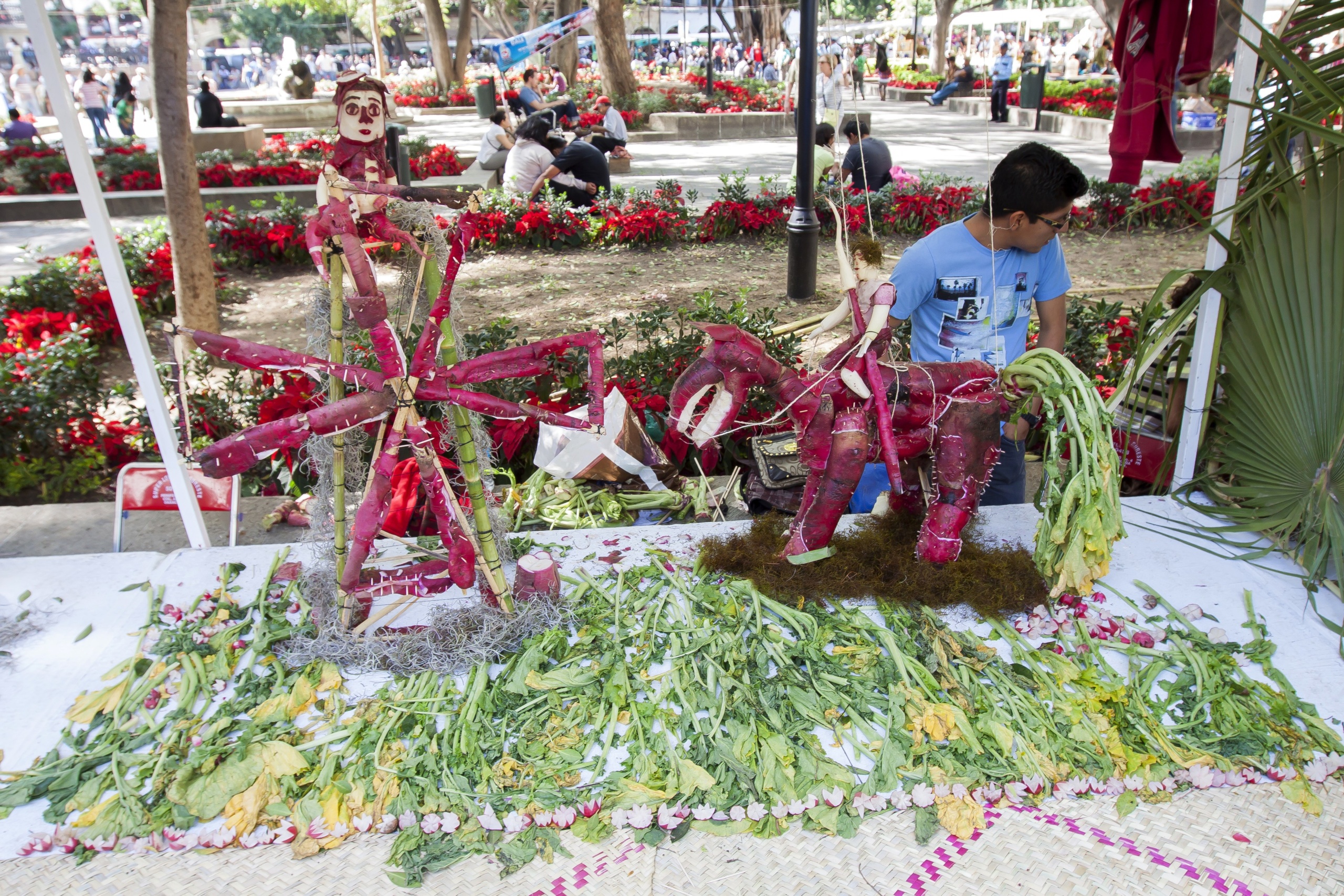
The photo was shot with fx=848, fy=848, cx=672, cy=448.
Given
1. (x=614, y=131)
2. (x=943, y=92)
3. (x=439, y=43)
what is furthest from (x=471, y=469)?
(x=439, y=43)

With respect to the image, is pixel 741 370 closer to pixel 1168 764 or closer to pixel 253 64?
pixel 1168 764

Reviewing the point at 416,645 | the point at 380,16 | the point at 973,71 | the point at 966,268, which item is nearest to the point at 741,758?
the point at 416,645

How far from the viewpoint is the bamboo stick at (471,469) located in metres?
2.19

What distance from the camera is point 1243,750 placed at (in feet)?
6.56

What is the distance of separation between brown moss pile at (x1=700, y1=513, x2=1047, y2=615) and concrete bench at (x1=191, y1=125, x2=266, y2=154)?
43.6 ft

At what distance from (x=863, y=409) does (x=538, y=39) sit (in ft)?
52.8

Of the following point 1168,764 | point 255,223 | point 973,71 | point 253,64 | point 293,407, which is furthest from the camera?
point 253,64

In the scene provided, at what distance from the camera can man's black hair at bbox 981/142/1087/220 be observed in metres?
2.46

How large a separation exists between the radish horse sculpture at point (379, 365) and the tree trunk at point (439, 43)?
76.0ft

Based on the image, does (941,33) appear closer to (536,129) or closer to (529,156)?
(536,129)

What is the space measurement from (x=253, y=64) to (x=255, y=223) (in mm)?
36073

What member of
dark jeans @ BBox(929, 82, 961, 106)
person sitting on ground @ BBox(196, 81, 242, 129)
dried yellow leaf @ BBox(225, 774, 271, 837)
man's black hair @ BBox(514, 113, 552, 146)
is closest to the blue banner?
man's black hair @ BBox(514, 113, 552, 146)

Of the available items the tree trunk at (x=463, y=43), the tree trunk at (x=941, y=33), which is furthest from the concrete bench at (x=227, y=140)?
the tree trunk at (x=941, y=33)

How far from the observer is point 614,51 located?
56.2ft
